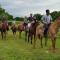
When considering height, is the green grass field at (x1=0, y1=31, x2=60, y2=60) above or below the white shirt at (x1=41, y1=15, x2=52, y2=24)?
below

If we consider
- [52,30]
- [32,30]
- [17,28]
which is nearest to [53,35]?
[52,30]

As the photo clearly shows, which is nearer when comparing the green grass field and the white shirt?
the green grass field

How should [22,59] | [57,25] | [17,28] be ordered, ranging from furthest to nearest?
[17,28]
[57,25]
[22,59]

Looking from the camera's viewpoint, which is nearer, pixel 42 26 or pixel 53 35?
pixel 53 35

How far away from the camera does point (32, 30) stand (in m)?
22.5

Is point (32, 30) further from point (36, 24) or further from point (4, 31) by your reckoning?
point (4, 31)

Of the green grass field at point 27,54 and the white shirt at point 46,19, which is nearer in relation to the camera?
the green grass field at point 27,54

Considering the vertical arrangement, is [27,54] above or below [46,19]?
below

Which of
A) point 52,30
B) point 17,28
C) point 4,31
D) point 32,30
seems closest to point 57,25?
point 52,30

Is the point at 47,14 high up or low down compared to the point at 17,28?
up

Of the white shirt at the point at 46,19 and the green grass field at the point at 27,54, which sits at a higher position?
the white shirt at the point at 46,19

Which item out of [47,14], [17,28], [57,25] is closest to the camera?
[57,25]

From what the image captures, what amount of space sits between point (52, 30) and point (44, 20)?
14.4ft

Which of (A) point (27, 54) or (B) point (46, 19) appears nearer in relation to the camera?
(A) point (27, 54)
